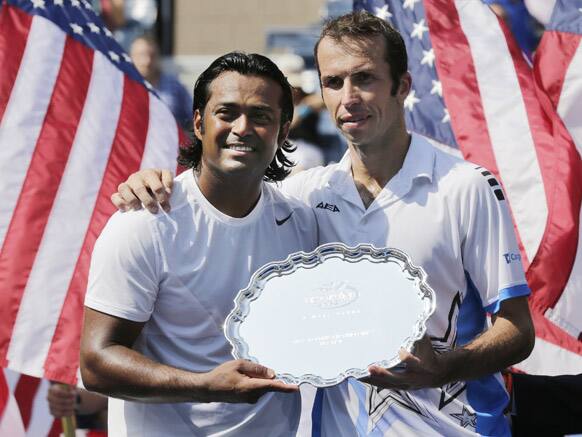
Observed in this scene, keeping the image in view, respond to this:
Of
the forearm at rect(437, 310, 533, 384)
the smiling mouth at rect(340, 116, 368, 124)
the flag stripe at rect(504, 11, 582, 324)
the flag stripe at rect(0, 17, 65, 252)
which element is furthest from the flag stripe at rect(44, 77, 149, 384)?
the forearm at rect(437, 310, 533, 384)

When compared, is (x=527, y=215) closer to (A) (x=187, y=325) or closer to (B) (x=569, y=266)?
(B) (x=569, y=266)

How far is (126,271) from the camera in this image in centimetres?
340

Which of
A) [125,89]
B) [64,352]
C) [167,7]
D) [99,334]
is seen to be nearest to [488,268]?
[99,334]

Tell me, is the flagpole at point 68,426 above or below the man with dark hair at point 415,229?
below

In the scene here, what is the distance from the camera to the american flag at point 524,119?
4.89m

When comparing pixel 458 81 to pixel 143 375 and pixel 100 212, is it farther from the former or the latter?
pixel 143 375

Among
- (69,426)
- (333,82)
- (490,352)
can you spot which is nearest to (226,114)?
(333,82)

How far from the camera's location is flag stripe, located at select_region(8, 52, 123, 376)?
486 centimetres

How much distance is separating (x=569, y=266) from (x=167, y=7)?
10.6 metres

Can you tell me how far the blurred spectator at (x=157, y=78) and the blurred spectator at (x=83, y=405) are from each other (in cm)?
218

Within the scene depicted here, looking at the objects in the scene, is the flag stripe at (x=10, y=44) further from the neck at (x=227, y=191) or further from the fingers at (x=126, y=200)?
the neck at (x=227, y=191)

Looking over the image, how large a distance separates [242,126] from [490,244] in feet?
2.72

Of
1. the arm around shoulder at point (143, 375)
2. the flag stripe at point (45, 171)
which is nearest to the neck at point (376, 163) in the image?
the arm around shoulder at point (143, 375)

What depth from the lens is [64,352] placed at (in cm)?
487
